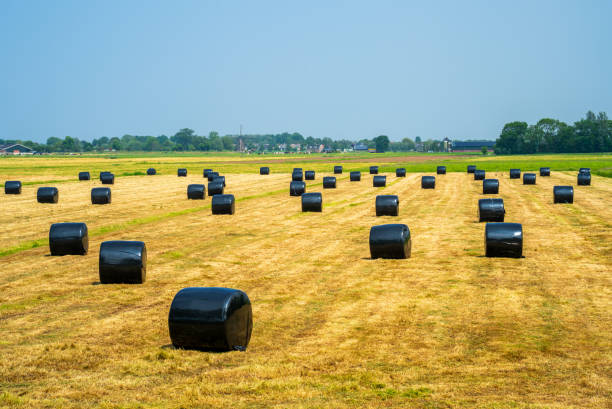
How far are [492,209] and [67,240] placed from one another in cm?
1621

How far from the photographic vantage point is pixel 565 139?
625 feet

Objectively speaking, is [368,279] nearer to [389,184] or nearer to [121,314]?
[121,314]

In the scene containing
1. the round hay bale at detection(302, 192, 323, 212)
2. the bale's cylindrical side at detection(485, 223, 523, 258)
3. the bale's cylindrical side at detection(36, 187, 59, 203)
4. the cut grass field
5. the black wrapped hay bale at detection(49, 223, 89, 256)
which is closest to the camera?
the cut grass field

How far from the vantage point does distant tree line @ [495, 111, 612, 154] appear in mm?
185875

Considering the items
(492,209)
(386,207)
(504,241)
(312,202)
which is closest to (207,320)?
(504,241)

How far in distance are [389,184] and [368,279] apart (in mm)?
38677

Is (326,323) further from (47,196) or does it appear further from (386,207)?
(47,196)

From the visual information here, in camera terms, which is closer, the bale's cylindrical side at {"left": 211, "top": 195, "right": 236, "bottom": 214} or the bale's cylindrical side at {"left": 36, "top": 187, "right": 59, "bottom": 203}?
the bale's cylindrical side at {"left": 211, "top": 195, "right": 236, "bottom": 214}

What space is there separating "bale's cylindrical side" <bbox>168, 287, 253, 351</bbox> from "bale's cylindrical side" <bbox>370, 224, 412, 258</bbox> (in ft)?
28.3

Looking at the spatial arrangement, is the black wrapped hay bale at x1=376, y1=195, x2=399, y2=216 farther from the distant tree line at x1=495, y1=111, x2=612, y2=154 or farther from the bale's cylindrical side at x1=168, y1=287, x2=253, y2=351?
the distant tree line at x1=495, y1=111, x2=612, y2=154

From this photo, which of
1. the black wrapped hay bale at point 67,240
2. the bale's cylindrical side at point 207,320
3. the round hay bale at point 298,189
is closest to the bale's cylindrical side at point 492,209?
the black wrapped hay bale at point 67,240

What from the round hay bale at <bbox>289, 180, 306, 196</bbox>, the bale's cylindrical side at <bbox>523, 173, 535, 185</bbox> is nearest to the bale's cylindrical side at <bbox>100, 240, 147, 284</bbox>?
the round hay bale at <bbox>289, 180, 306, 196</bbox>

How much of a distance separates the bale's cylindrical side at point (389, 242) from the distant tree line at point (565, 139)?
184 meters

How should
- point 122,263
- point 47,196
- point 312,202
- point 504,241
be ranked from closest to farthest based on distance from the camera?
point 122,263 → point 504,241 → point 312,202 → point 47,196
